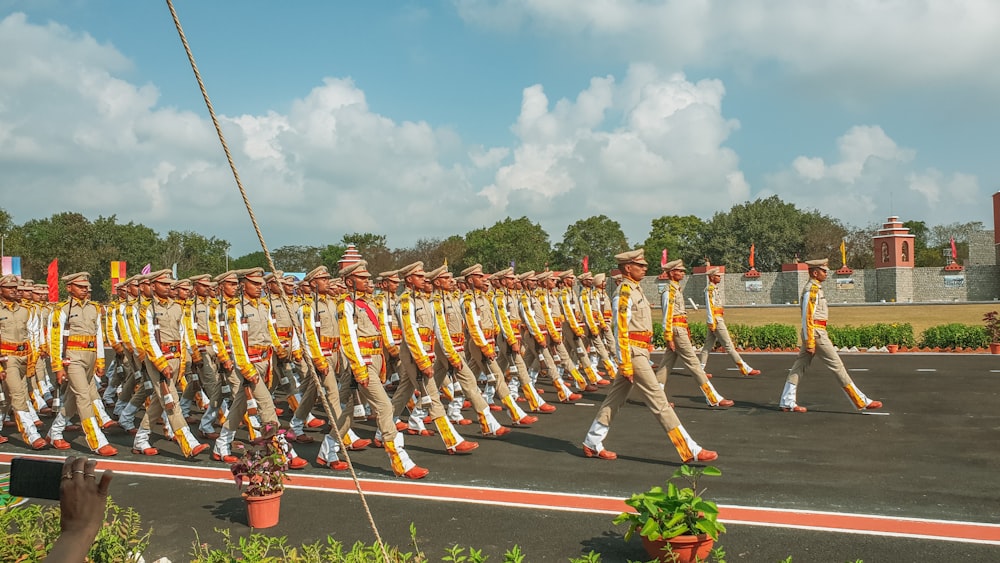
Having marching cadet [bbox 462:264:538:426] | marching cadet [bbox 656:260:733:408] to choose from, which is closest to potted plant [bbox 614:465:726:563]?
marching cadet [bbox 656:260:733:408]

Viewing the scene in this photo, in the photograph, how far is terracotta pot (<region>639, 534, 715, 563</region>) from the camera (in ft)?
14.7

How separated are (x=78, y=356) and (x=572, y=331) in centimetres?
799

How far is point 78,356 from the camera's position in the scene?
938 centimetres

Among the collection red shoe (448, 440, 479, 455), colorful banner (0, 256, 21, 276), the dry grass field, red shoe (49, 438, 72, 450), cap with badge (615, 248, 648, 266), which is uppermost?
colorful banner (0, 256, 21, 276)

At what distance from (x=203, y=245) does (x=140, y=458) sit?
66656 millimetres

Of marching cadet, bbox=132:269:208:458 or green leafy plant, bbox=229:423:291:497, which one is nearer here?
green leafy plant, bbox=229:423:291:497

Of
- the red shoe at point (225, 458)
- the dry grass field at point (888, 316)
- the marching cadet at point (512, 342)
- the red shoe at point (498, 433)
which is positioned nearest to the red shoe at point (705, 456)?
the red shoe at point (498, 433)

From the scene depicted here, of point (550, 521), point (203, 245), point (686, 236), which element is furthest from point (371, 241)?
point (550, 521)

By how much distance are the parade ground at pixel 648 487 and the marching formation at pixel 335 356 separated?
334 mm

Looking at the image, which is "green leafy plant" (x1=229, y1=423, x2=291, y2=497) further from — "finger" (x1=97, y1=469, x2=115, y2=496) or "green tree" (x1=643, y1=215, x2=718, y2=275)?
"green tree" (x1=643, y1=215, x2=718, y2=275)

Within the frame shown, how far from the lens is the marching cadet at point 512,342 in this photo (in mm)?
11156

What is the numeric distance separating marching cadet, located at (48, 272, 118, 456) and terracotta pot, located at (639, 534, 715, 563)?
7278mm

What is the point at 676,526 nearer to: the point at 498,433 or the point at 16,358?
the point at 498,433

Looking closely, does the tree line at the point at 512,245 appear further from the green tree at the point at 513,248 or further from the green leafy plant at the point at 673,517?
the green leafy plant at the point at 673,517
